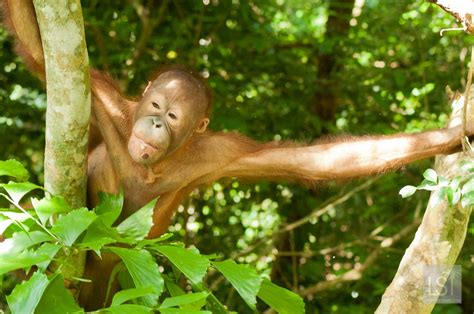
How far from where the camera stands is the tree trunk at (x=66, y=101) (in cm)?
299

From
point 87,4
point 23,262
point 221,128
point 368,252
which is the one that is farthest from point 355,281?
point 23,262

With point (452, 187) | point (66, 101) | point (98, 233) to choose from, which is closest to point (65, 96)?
point (66, 101)

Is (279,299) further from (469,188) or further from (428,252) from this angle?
(469,188)

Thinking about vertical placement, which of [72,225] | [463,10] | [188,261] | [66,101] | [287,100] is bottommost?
[287,100]

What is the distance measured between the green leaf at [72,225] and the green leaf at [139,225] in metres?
0.28

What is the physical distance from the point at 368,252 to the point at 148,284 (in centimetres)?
307

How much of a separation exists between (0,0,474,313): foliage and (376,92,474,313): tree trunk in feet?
5.96

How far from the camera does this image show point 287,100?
19.0 feet

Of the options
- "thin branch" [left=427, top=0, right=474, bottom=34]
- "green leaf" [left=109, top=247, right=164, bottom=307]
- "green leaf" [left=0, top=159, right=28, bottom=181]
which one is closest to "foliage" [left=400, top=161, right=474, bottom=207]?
"thin branch" [left=427, top=0, right=474, bottom=34]

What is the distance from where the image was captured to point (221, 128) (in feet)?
17.0

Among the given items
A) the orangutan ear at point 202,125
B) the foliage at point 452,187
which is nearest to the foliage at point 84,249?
the foliage at point 452,187

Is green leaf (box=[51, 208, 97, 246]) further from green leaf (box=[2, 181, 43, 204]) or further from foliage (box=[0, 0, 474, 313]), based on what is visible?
foliage (box=[0, 0, 474, 313])

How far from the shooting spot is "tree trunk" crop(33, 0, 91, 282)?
299 centimetres

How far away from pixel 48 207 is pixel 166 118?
1.03 metres
